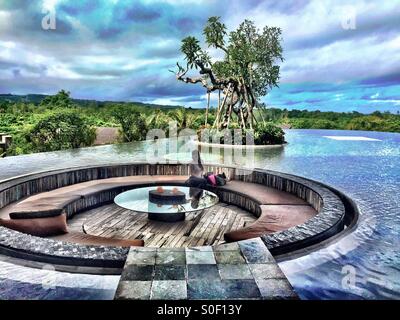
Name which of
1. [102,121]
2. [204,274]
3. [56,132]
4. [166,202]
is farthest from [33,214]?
[102,121]

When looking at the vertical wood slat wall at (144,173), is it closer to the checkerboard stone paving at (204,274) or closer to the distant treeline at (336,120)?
the checkerboard stone paving at (204,274)

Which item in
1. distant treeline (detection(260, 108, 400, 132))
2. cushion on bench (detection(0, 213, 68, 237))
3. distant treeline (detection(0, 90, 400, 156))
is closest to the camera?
cushion on bench (detection(0, 213, 68, 237))

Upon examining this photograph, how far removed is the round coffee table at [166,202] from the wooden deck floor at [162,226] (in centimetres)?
15

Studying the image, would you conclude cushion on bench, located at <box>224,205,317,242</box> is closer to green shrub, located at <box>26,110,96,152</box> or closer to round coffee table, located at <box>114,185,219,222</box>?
round coffee table, located at <box>114,185,219,222</box>

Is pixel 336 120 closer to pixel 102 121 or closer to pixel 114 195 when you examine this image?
pixel 102 121

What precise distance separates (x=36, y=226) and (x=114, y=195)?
2462 millimetres

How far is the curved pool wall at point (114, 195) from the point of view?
113 inches

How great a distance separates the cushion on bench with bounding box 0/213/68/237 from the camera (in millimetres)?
3879

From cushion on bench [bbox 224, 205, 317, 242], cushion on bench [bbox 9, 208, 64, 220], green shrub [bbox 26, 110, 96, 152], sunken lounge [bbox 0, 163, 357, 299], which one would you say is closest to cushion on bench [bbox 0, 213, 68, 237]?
sunken lounge [bbox 0, 163, 357, 299]

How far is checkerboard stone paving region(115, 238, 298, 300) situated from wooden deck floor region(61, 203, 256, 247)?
148 centimetres

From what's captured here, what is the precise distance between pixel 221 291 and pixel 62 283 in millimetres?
1201

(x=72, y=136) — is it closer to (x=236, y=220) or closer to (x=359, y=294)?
(x=236, y=220)
